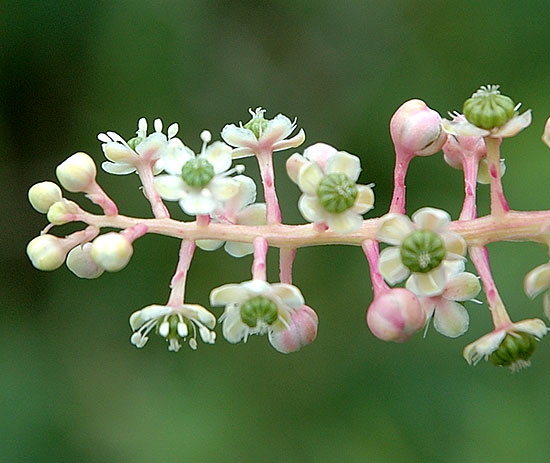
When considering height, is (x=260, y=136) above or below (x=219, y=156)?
above

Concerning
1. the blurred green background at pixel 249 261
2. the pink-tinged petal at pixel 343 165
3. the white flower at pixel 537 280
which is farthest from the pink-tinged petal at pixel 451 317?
the blurred green background at pixel 249 261

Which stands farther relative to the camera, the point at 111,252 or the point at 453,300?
the point at 453,300

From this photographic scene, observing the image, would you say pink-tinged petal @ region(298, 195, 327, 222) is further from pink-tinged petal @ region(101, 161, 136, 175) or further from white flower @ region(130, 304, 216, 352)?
pink-tinged petal @ region(101, 161, 136, 175)

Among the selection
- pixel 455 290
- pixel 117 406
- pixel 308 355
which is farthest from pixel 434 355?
pixel 455 290

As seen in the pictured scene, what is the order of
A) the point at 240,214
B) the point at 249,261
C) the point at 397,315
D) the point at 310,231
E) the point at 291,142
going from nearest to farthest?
the point at 397,315, the point at 310,231, the point at 240,214, the point at 291,142, the point at 249,261

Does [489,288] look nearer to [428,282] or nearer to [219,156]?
[428,282]

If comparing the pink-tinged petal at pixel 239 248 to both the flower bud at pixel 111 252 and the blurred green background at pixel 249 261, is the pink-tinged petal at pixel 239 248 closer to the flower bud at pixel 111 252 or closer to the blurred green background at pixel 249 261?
the flower bud at pixel 111 252

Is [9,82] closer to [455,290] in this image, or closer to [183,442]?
[183,442]

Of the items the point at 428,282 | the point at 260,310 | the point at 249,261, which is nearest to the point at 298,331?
the point at 260,310
